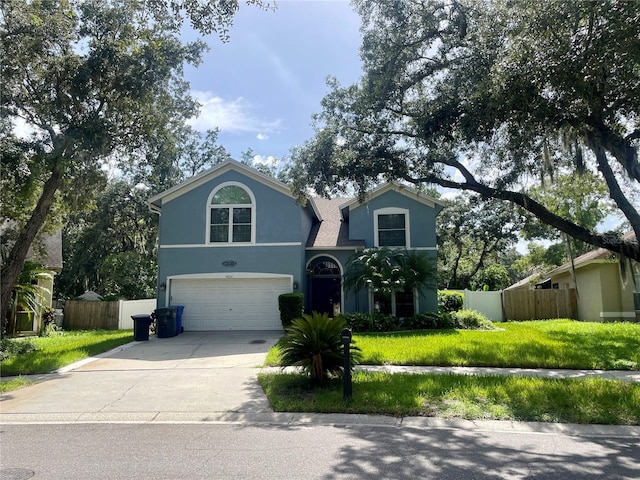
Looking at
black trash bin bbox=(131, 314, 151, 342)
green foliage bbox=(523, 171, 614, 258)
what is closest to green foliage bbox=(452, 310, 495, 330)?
green foliage bbox=(523, 171, 614, 258)

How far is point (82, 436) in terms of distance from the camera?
5980 millimetres

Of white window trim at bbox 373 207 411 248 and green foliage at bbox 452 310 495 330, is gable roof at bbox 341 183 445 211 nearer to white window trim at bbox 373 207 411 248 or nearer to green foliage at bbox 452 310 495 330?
white window trim at bbox 373 207 411 248

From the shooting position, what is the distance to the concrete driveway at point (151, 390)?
7.06m

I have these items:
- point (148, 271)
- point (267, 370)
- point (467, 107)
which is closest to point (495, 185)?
point (467, 107)

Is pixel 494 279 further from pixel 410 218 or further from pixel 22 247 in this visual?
pixel 22 247

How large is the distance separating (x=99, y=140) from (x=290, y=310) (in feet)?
27.2

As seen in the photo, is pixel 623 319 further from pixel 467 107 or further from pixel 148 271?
pixel 148 271

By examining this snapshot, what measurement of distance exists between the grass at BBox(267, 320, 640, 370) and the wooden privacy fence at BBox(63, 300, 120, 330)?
1304cm

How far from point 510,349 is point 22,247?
47.9 ft

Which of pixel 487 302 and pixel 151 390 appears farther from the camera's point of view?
pixel 487 302

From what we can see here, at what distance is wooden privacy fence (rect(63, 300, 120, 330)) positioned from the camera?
2225 centimetres

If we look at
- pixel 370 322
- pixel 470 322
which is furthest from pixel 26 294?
pixel 470 322

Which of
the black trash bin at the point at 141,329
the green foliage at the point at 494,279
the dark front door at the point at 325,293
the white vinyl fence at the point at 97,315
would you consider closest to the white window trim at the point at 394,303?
A: the dark front door at the point at 325,293

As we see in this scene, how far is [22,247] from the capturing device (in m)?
14.3
